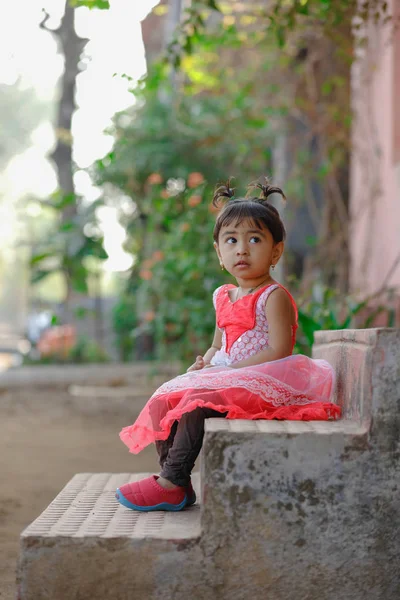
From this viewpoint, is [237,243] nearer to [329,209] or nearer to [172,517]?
[172,517]

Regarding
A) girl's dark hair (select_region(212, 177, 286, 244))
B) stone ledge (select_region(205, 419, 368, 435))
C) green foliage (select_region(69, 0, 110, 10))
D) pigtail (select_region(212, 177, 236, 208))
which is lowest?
stone ledge (select_region(205, 419, 368, 435))

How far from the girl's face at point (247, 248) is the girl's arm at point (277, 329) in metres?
0.12

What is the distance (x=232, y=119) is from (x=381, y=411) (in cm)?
891

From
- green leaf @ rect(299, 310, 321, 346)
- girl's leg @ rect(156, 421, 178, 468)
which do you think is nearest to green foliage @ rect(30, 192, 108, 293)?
green leaf @ rect(299, 310, 321, 346)

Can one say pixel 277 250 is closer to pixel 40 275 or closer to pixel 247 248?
pixel 247 248

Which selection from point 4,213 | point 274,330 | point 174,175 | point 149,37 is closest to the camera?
point 274,330

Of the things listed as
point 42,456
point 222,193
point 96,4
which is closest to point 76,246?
point 42,456

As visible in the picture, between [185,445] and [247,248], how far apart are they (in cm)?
71

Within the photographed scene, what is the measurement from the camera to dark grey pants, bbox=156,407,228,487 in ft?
8.29

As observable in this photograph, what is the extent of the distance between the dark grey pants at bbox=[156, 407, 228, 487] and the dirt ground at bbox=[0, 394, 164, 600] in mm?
679

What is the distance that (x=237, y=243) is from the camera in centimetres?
281

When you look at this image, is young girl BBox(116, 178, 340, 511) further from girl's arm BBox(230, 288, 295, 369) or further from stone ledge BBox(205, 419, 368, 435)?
stone ledge BBox(205, 419, 368, 435)

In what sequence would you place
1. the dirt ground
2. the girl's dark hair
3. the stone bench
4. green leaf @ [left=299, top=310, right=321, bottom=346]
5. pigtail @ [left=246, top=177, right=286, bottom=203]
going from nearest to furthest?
1. the stone bench
2. the girl's dark hair
3. pigtail @ [left=246, top=177, right=286, bottom=203]
4. the dirt ground
5. green leaf @ [left=299, top=310, right=321, bottom=346]

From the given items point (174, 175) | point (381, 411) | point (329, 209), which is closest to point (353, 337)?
point (381, 411)
